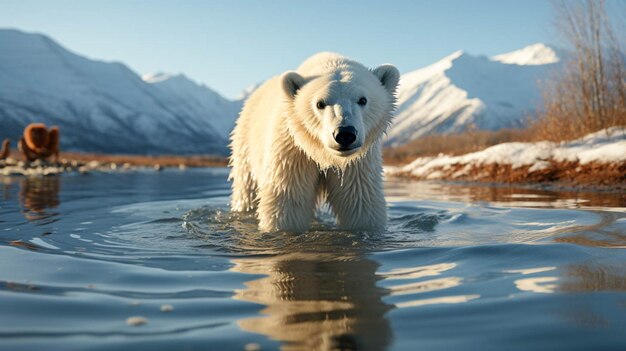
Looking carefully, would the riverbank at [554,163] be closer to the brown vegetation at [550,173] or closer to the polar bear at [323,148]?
the brown vegetation at [550,173]

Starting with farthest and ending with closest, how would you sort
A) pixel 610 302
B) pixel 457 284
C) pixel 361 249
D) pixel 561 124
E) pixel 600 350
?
1. pixel 561 124
2. pixel 361 249
3. pixel 457 284
4. pixel 610 302
5. pixel 600 350

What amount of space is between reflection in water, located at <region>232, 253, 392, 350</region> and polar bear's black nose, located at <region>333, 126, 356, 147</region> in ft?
3.02

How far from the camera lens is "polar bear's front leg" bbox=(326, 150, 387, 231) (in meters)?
4.68

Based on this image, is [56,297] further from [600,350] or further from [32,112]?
[32,112]

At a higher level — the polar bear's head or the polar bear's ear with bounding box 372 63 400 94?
the polar bear's ear with bounding box 372 63 400 94

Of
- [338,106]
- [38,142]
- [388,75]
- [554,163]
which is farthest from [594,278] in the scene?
[38,142]

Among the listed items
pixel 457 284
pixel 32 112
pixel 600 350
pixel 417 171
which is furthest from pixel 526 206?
pixel 32 112

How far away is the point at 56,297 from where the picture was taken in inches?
85.4

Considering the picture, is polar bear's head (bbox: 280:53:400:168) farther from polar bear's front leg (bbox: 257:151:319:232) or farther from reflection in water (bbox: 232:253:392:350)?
reflection in water (bbox: 232:253:392:350)

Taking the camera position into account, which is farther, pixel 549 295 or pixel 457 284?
pixel 457 284

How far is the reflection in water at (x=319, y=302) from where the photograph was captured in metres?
1.65

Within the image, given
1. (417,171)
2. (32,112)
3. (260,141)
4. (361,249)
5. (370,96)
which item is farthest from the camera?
(32,112)

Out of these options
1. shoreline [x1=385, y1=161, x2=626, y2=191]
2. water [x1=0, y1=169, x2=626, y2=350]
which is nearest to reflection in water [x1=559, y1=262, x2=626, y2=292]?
water [x1=0, y1=169, x2=626, y2=350]

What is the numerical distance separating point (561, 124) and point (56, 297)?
12.7 m
